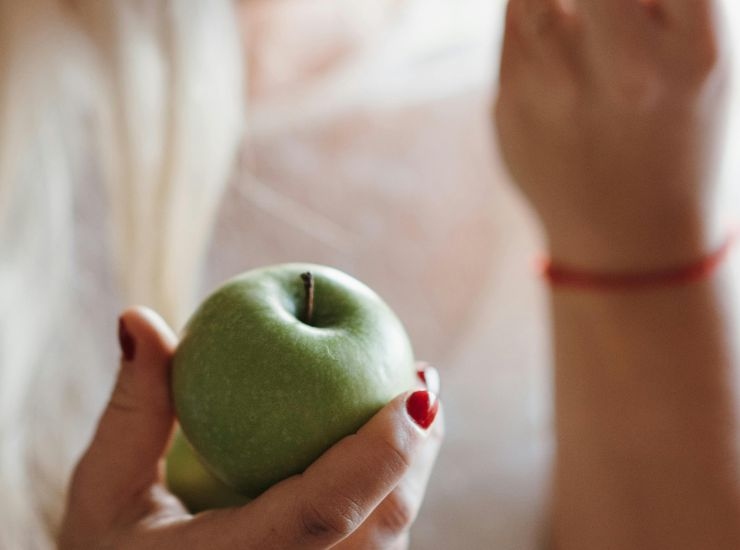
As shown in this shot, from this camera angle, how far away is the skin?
0.87 metres

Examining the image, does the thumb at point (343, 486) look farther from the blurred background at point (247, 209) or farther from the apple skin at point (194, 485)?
the blurred background at point (247, 209)

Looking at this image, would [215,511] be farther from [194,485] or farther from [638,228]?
[638,228]

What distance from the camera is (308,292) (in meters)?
0.63

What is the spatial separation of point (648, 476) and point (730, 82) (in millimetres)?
430

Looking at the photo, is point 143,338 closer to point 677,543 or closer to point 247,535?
point 247,535

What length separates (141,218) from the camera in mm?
1090

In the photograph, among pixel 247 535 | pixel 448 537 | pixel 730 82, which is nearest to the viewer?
pixel 247 535

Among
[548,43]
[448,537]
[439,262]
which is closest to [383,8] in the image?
[439,262]

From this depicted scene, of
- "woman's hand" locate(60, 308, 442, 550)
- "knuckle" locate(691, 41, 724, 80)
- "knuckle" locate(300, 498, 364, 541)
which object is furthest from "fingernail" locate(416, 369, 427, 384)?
"knuckle" locate(691, 41, 724, 80)

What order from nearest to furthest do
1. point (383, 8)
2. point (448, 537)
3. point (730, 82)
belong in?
point (730, 82), point (448, 537), point (383, 8)

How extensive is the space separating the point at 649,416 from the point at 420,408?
1.44 feet

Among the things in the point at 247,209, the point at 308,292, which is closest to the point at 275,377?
the point at 308,292

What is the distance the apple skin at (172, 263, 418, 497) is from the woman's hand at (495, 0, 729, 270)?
0.36 m

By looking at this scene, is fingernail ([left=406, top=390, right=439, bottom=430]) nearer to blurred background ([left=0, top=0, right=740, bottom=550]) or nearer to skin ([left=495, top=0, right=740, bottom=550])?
skin ([left=495, top=0, right=740, bottom=550])
